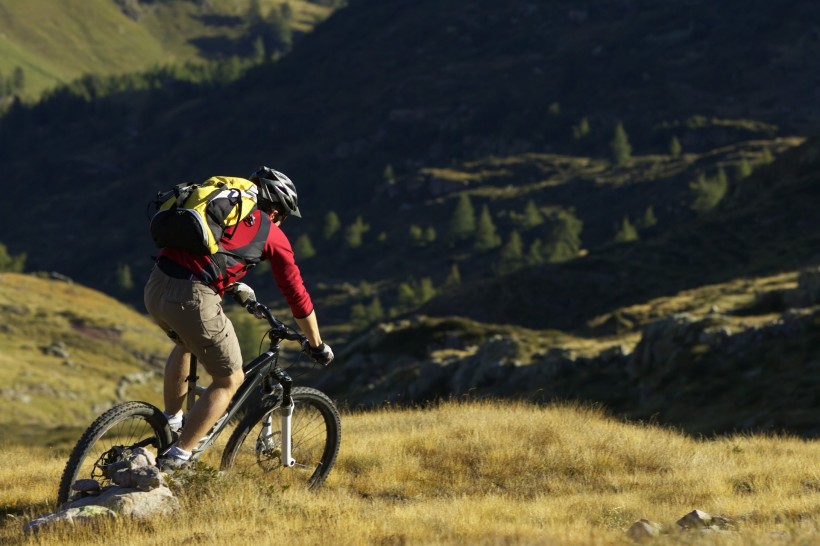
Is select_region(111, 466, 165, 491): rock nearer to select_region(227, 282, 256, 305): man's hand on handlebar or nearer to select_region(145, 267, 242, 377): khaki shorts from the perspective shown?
select_region(145, 267, 242, 377): khaki shorts

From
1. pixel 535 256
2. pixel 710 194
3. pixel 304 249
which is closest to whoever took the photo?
pixel 710 194

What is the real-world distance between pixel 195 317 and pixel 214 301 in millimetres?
248

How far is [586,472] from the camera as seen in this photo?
11383 millimetres

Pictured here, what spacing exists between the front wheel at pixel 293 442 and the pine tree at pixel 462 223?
549 feet

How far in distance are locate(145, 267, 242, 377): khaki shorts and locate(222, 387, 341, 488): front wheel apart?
3.52 ft

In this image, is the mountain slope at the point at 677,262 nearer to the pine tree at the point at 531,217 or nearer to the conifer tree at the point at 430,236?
the pine tree at the point at 531,217

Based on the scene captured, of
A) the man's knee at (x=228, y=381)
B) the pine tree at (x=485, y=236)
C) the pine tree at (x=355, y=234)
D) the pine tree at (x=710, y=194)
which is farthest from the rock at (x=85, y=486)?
the pine tree at (x=355, y=234)

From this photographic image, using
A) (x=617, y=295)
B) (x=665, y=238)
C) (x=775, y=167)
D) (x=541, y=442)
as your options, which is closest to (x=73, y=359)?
(x=617, y=295)

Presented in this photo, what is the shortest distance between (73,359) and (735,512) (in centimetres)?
10678

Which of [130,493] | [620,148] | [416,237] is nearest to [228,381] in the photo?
[130,493]

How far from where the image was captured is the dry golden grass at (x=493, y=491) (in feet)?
25.4

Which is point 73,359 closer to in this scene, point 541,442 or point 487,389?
point 487,389

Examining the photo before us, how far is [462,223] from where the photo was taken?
17725 centimetres

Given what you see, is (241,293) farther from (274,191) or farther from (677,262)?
(677,262)
